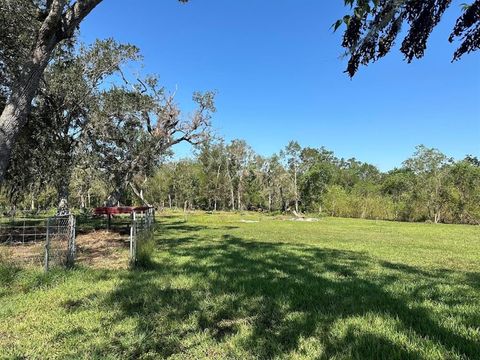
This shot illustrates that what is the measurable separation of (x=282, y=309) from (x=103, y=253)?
7.79 m

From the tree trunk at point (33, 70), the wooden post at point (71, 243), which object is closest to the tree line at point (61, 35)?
the tree trunk at point (33, 70)

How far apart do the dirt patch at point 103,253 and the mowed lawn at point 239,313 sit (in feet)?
4.42

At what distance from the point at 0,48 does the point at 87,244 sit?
6.86m

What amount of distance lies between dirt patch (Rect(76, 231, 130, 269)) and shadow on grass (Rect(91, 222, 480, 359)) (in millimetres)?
1374

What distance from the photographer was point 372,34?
83.2 inches

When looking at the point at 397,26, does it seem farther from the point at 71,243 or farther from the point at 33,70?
the point at 71,243

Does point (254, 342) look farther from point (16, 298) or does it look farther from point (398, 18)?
point (16, 298)

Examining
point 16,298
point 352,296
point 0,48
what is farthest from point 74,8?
point 0,48

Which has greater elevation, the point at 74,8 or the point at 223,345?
the point at 74,8

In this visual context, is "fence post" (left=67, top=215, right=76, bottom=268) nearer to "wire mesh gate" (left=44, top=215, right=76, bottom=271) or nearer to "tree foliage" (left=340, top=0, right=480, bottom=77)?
"wire mesh gate" (left=44, top=215, right=76, bottom=271)

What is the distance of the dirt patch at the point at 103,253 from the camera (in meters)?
9.22

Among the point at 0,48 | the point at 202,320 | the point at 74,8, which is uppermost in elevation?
the point at 0,48

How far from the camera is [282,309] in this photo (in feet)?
16.4

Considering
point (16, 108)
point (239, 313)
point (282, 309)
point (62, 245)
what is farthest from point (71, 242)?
point (282, 309)
